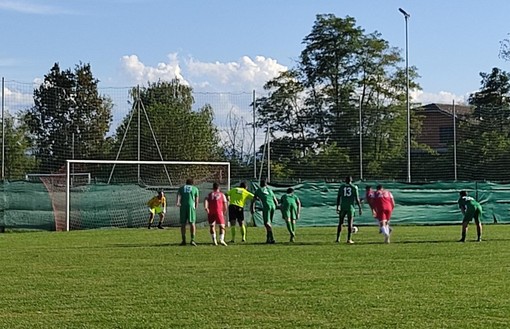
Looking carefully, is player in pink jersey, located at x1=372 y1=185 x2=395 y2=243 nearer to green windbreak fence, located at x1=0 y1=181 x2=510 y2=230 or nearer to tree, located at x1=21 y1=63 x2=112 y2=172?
green windbreak fence, located at x1=0 y1=181 x2=510 y2=230

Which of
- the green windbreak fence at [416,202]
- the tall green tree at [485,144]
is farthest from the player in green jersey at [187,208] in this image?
the tall green tree at [485,144]

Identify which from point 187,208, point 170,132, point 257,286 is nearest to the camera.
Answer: point 257,286

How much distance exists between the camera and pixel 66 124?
4022cm

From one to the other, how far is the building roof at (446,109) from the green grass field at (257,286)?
24.2 metres

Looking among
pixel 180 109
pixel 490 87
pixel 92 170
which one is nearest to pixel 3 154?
pixel 92 170

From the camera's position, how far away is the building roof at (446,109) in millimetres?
45713

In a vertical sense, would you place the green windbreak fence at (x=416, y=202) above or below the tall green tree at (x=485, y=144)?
below

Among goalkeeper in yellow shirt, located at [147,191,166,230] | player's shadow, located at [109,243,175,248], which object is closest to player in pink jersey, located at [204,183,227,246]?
player's shadow, located at [109,243,175,248]

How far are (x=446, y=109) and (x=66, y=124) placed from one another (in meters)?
20.6

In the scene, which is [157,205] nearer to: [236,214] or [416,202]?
[236,214]

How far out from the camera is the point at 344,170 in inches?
1672

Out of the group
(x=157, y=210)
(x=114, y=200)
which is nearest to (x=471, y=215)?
(x=157, y=210)

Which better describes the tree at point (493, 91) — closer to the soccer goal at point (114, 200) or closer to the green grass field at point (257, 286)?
the soccer goal at point (114, 200)

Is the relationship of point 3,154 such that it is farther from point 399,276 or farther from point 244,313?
point 244,313
